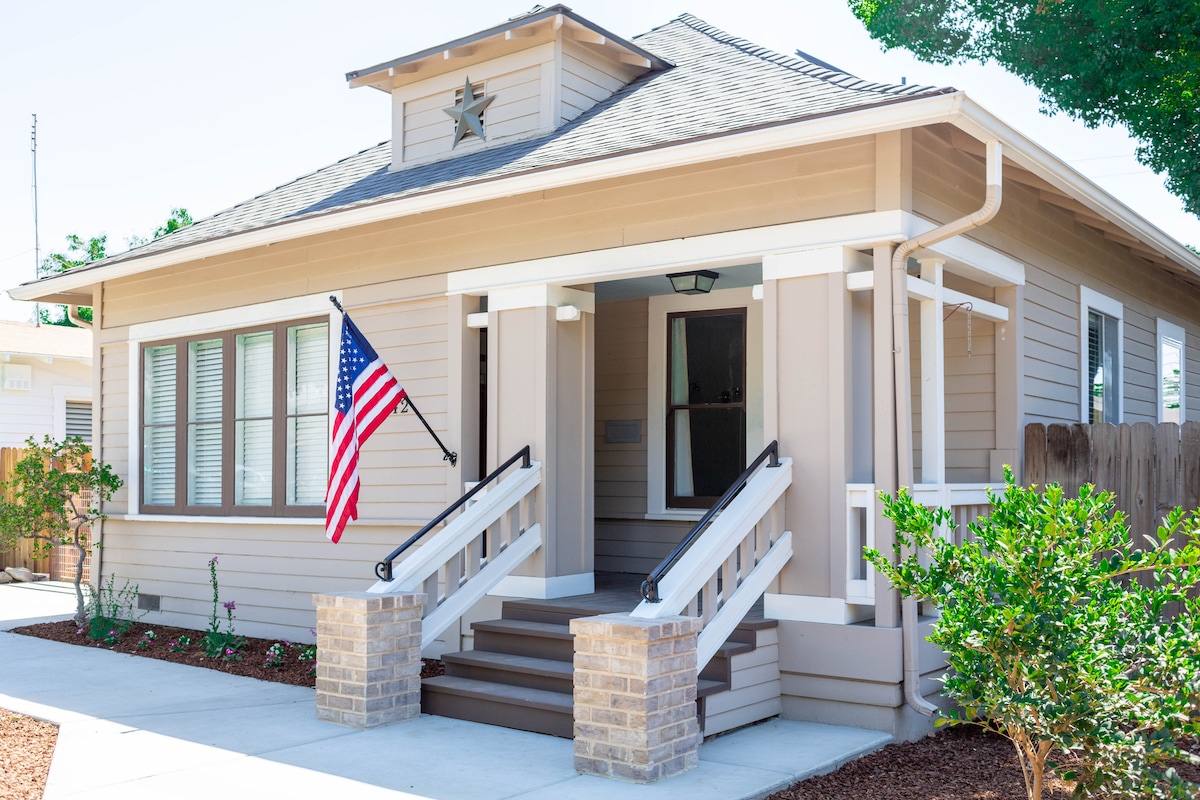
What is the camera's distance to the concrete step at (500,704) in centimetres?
553

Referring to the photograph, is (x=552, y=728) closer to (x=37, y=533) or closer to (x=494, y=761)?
(x=494, y=761)

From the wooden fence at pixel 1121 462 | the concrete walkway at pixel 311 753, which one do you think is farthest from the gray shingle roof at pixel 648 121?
the concrete walkway at pixel 311 753

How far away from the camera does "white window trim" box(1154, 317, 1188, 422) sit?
9.79 metres

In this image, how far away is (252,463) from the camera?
884 centimetres

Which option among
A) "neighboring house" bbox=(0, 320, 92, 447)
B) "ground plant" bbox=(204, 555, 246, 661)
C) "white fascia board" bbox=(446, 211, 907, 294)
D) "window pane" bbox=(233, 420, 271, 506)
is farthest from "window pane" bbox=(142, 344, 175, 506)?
"neighboring house" bbox=(0, 320, 92, 447)

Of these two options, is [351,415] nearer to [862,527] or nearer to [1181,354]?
[862,527]

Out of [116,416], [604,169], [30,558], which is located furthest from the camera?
[30,558]

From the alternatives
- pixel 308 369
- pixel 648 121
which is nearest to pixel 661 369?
pixel 648 121

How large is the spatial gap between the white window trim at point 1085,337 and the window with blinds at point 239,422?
5.71 m

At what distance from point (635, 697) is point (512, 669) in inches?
61.2

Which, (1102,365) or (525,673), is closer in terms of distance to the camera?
(525,673)

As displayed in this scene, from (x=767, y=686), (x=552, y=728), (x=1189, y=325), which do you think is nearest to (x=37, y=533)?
(x=552, y=728)

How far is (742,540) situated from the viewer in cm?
548

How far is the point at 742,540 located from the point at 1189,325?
7635 mm
